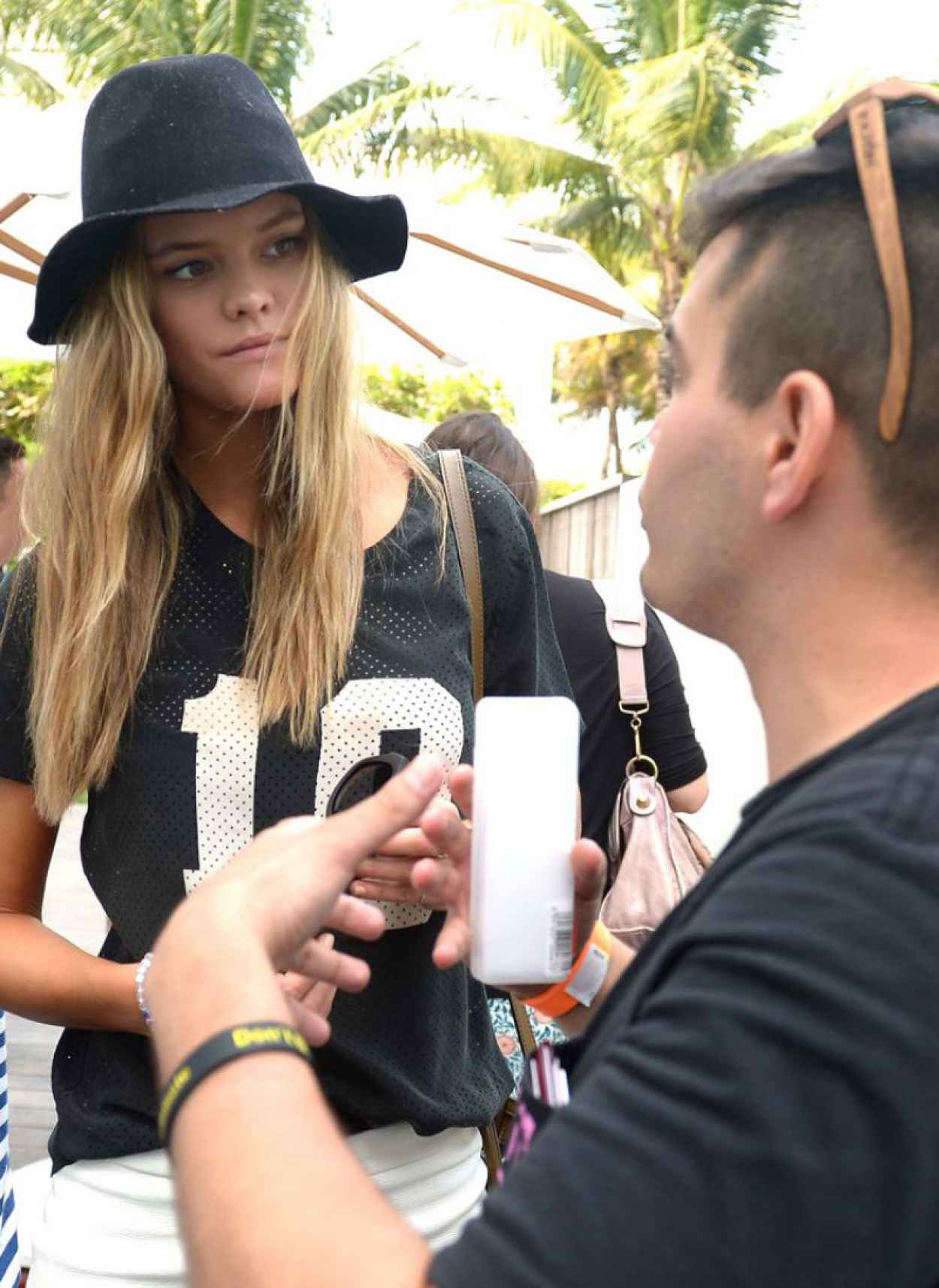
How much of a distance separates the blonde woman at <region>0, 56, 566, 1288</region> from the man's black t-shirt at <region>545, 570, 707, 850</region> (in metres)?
1.25

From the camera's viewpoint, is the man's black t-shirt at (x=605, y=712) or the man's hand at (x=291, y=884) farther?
the man's black t-shirt at (x=605, y=712)

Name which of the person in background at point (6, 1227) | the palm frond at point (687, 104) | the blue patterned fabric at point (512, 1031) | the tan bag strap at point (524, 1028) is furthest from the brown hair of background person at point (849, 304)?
the palm frond at point (687, 104)

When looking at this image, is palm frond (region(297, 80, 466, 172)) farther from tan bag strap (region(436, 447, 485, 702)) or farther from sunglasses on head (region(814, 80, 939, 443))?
sunglasses on head (region(814, 80, 939, 443))

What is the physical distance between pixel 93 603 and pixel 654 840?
5.25 ft

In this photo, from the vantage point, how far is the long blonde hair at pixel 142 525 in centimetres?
204

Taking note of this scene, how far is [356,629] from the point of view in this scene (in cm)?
209

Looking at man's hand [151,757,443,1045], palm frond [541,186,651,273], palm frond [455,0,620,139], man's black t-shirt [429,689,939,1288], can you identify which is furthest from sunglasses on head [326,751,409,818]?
palm frond [541,186,651,273]

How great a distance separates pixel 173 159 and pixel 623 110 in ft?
67.8

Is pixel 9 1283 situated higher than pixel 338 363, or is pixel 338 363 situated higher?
pixel 338 363

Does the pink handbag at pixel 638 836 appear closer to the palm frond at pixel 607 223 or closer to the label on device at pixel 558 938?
the label on device at pixel 558 938

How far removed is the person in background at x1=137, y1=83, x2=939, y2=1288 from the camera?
88cm

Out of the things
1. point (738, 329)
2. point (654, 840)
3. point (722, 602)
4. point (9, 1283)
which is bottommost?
point (9, 1283)

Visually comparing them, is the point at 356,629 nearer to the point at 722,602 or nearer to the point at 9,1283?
the point at 722,602

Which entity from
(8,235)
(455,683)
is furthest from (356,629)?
(8,235)
